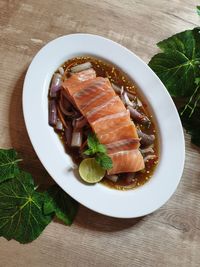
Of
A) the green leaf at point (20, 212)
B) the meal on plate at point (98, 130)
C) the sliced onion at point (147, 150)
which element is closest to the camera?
the green leaf at point (20, 212)

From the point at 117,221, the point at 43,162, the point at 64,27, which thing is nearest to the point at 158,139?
the point at 117,221

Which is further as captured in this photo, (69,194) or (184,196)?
(184,196)

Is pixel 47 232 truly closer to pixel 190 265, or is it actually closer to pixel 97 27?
pixel 190 265

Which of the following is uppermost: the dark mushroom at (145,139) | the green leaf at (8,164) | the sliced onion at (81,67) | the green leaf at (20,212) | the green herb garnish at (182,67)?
the green herb garnish at (182,67)

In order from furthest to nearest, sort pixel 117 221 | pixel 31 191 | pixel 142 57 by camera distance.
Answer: pixel 142 57 < pixel 117 221 < pixel 31 191

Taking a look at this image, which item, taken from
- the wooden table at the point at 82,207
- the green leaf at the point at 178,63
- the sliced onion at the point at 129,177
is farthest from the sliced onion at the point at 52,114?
the green leaf at the point at 178,63

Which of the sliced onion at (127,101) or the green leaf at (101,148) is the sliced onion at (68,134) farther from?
the sliced onion at (127,101)

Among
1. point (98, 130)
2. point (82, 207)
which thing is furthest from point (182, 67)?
point (82, 207)
